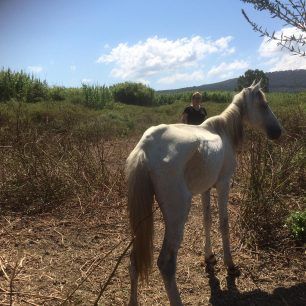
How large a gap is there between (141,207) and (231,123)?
1920mm

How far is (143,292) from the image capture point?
3.72 m

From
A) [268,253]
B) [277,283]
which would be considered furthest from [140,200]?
[268,253]

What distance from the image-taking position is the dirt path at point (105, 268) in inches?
142

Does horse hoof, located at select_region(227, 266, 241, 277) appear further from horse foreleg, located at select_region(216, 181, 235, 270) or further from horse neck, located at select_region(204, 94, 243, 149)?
horse neck, located at select_region(204, 94, 243, 149)

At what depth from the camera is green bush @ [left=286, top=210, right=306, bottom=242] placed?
4.72 metres

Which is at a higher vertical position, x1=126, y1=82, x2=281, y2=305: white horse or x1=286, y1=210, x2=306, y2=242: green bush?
x1=126, y1=82, x2=281, y2=305: white horse

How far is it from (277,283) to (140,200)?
1879mm

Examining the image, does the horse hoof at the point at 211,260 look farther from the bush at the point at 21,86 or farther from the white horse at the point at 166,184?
the bush at the point at 21,86

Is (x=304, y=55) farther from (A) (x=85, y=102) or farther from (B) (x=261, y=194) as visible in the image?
(A) (x=85, y=102)

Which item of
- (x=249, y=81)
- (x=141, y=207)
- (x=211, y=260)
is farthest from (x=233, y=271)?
(x=249, y=81)

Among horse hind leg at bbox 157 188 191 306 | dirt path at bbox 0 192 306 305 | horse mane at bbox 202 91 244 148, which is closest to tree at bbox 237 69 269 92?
horse mane at bbox 202 91 244 148

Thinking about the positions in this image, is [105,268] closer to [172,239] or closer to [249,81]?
[172,239]

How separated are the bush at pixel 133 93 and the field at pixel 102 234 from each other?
27105 millimetres

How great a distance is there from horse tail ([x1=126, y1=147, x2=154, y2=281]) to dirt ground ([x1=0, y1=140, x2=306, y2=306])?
0.43 m
